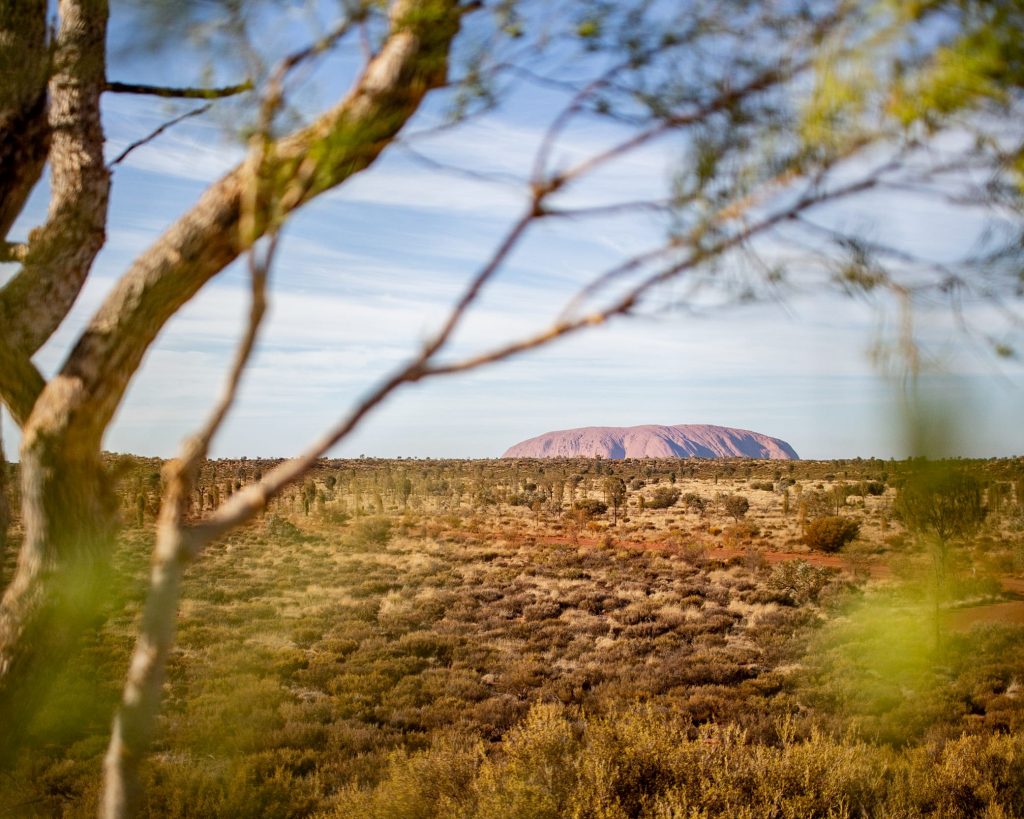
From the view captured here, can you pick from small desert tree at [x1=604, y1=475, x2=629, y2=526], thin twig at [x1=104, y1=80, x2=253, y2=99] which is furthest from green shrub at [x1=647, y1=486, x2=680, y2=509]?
thin twig at [x1=104, y1=80, x2=253, y2=99]

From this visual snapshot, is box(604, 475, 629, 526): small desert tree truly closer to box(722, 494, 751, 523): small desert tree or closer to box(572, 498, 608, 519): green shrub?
box(572, 498, 608, 519): green shrub

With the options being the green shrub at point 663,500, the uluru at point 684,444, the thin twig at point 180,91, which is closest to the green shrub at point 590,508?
the green shrub at point 663,500

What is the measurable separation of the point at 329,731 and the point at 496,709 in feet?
8.67

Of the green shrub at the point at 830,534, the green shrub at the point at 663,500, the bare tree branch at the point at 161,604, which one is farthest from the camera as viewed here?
the green shrub at the point at 663,500

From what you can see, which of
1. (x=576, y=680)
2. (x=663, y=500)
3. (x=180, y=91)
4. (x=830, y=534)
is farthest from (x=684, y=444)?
(x=180, y=91)

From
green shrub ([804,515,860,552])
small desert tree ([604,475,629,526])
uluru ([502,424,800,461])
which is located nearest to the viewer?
green shrub ([804,515,860,552])

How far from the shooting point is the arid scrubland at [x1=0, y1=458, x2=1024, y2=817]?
7.32 metres

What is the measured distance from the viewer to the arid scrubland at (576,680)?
732 centimetres

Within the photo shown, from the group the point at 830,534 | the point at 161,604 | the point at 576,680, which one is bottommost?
the point at 576,680

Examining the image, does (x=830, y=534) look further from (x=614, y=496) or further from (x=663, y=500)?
(x=663, y=500)

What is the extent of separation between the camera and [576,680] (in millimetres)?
12984

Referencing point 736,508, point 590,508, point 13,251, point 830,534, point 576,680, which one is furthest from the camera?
point 590,508

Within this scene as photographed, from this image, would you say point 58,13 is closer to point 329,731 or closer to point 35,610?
point 35,610

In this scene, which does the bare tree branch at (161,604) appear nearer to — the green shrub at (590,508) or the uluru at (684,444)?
the green shrub at (590,508)
